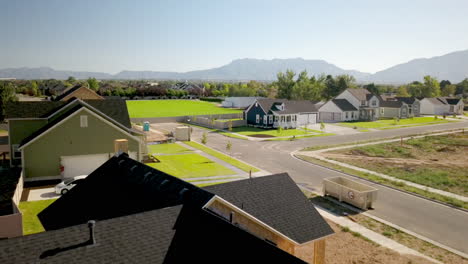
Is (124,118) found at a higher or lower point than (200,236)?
higher

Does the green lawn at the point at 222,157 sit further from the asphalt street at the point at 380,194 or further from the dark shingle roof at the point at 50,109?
the dark shingle roof at the point at 50,109

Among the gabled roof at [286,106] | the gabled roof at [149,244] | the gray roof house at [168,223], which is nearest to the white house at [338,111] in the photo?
the gabled roof at [286,106]

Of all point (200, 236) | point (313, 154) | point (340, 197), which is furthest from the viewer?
point (313, 154)

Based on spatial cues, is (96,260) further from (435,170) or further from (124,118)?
(435,170)

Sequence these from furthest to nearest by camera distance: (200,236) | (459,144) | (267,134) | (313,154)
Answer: (267,134) < (459,144) < (313,154) < (200,236)

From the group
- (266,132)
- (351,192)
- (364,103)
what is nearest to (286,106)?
(266,132)

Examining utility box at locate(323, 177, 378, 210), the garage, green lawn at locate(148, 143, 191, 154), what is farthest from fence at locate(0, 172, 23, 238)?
green lawn at locate(148, 143, 191, 154)

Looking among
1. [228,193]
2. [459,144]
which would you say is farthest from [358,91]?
[228,193]

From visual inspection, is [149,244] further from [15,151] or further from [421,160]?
[421,160]
